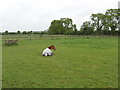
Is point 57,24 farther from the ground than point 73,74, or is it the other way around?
point 57,24

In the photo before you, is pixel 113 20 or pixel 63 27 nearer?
pixel 113 20

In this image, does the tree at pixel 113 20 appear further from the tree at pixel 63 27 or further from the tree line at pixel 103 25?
the tree at pixel 63 27

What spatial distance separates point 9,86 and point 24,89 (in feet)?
1.97

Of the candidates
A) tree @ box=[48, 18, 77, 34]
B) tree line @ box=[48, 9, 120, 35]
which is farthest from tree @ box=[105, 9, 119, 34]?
tree @ box=[48, 18, 77, 34]

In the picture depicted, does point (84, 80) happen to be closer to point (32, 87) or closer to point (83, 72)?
point (83, 72)

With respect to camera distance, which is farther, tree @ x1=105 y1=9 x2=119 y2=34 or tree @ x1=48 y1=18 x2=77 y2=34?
tree @ x1=48 y1=18 x2=77 y2=34

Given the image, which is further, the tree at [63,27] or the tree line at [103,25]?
the tree at [63,27]

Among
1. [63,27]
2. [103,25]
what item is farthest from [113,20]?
[63,27]

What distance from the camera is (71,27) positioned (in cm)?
6131

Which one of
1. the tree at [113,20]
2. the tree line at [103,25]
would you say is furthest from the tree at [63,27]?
the tree at [113,20]

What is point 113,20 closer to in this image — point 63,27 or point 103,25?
point 103,25

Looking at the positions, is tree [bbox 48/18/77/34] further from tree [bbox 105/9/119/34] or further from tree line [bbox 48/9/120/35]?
tree [bbox 105/9/119/34]

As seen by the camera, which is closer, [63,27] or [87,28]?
[87,28]

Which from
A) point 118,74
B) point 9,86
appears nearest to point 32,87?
point 9,86
